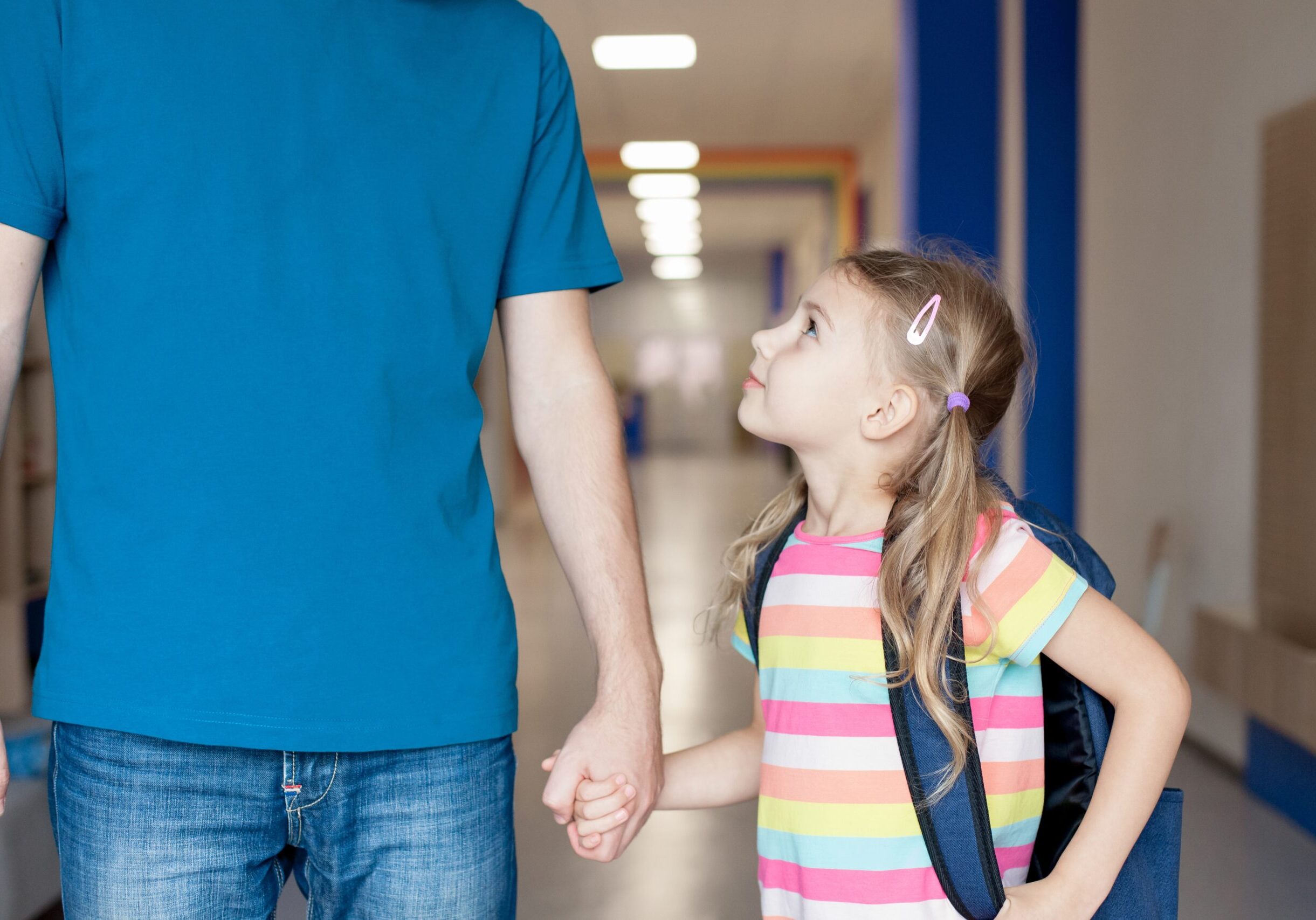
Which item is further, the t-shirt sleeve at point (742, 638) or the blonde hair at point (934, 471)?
the t-shirt sleeve at point (742, 638)

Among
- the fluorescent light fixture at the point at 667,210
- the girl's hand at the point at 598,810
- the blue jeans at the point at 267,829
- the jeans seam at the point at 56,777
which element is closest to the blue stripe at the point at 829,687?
the girl's hand at the point at 598,810

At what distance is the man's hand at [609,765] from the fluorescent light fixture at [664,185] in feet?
37.2

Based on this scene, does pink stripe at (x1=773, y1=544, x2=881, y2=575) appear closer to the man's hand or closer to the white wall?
the man's hand

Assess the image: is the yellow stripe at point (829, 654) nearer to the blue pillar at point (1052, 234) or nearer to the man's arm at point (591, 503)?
the man's arm at point (591, 503)

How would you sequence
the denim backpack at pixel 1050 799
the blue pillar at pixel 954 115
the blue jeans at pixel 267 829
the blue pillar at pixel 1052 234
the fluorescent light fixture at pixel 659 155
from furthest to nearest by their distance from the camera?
the fluorescent light fixture at pixel 659 155 < the blue pillar at pixel 1052 234 < the blue pillar at pixel 954 115 < the denim backpack at pixel 1050 799 < the blue jeans at pixel 267 829

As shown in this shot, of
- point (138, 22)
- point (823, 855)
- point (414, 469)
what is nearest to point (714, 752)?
point (823, 855)

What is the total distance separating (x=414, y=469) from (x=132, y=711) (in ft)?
1.04

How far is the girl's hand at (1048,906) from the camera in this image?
1.07 m

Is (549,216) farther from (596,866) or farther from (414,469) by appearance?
(596,866)

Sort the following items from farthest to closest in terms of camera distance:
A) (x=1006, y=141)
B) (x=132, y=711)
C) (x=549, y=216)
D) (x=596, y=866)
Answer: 1. (x=1006, y=141)
2. (x=596, y=866)
3. (x=549, y=216)
4. (x=132, y=711)

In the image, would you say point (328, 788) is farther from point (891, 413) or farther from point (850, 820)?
point (891, 413)

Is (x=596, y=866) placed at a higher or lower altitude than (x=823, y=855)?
lower

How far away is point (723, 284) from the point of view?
24125mm

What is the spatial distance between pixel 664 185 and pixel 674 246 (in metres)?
5.55
